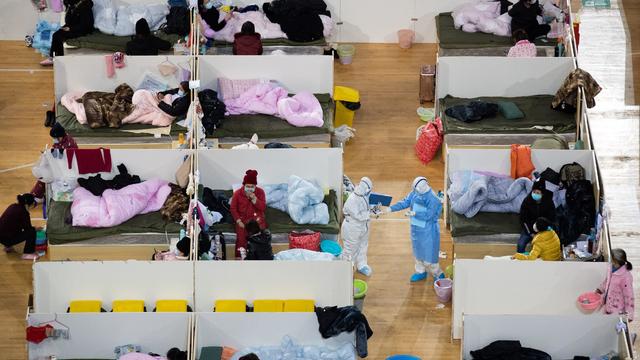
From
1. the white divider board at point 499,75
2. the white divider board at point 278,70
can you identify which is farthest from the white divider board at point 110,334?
the white divider board at point 499,75

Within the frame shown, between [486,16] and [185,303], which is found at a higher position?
[486,16]

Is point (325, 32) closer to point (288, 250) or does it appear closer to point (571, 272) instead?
point (288, 250)

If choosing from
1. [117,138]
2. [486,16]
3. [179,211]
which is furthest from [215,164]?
[486,16]

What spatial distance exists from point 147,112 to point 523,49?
4.39 metres

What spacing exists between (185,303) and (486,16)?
6148mm

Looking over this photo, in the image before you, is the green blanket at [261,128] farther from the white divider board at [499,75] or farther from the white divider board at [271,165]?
the white divider board at [499,75]

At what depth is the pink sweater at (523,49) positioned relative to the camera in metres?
14.8

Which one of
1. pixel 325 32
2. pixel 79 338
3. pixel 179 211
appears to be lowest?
pixel 79 338

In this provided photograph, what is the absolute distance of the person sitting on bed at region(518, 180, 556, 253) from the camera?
12148 millimetres

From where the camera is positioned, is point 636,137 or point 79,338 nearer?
point 79,338

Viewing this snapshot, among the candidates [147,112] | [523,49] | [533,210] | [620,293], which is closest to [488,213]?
[533,210]

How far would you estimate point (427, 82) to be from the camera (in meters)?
15.2

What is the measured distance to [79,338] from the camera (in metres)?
10.8

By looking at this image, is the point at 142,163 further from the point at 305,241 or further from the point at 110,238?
the point at 305,241
